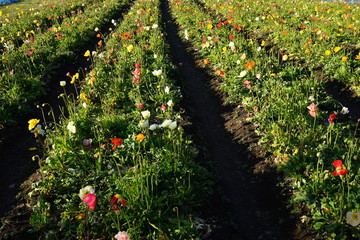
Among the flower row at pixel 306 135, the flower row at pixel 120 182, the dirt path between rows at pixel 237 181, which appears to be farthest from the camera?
the dirt path between rows at pixel 237 181

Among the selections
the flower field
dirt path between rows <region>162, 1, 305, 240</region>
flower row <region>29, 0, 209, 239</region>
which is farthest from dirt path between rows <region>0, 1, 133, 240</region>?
dirt path between rows <region>162, 1, 305, 240</region>

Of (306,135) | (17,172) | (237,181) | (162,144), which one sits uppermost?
(162,144)

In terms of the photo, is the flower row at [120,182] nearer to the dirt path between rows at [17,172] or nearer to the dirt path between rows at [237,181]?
the dirt path between rows at [17,172]

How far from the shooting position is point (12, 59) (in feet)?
26.5

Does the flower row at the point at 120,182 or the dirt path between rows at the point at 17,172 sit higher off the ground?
the flower row at the point at 120,182

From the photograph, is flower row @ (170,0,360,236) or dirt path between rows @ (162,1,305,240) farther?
dirt path between rows @ (162,1,305,240)

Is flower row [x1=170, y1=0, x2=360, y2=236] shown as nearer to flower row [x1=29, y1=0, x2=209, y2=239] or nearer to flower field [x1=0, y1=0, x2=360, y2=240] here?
flower field [x1=0, y1=0, x2=360, y2=240]

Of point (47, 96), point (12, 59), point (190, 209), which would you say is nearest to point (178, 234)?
point (190, 209)

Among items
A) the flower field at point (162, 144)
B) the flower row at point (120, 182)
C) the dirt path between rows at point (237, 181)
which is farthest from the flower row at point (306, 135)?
the flower row at point (120, 182)

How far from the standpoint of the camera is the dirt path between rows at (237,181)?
3787 mm

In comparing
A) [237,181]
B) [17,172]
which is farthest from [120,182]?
[17,172]

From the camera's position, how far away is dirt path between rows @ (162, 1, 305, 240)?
3.79 meters

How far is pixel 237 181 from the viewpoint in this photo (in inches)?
183

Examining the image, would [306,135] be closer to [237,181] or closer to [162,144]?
[237,181]
